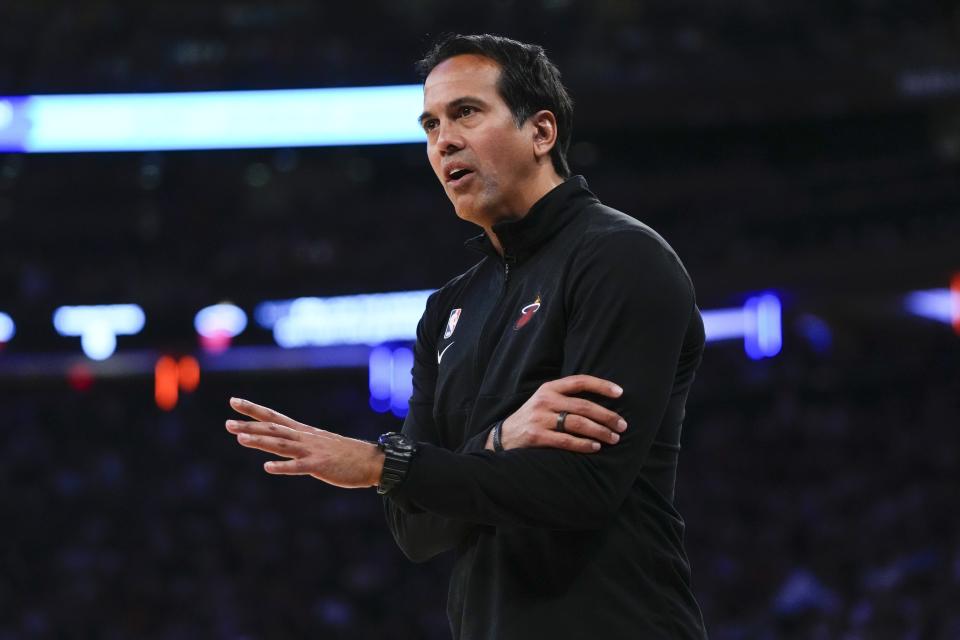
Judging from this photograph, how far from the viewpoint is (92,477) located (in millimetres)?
17328

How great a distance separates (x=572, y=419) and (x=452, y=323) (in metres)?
0.57

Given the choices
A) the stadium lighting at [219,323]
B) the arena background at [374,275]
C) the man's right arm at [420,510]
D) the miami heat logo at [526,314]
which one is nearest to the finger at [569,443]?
the man's right arm at [420,510]

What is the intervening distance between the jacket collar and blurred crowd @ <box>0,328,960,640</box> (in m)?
9.12

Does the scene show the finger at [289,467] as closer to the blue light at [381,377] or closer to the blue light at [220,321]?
the blue light at [220,321]

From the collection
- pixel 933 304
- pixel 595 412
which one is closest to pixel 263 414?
pixel 595 412

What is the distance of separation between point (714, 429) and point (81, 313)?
9.57 metres

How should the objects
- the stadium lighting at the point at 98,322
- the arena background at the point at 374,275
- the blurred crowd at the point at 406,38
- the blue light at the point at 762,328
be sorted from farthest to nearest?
the blurred crowd at the point at 406,38, the blue light at the point at 762,328, the stadium lighting at the point at 98,322, the arena background at the point at 374,275

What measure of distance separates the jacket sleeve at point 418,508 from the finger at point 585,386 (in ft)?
0.67

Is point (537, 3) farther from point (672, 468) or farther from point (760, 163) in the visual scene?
point (672, 468)

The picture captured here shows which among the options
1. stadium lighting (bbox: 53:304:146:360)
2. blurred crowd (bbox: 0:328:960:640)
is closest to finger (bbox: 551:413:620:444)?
blurred crowd (bbox: 0:328:960:640)

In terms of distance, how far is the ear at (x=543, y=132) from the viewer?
2445 millimetres

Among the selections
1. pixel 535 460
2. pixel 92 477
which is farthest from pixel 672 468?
pixel 92 477

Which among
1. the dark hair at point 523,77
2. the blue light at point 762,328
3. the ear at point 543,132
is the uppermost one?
the blue light at point 762,328

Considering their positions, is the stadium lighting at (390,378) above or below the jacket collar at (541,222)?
above
